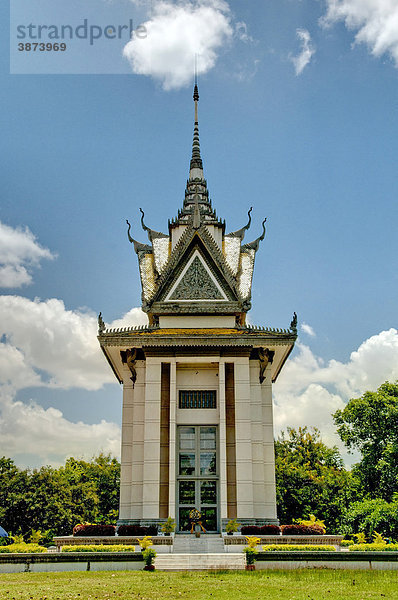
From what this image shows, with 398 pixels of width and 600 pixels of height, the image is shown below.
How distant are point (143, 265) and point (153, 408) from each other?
8.85 meters

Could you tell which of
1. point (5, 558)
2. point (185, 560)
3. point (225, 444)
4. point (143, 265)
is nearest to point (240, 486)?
point (225, 444)

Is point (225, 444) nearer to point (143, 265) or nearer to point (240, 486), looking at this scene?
point (240, 486)

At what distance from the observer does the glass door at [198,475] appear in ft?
82.6

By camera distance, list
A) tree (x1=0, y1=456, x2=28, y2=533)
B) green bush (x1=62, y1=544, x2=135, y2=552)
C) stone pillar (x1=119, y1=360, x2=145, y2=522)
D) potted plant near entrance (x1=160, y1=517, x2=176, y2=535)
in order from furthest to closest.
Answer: tree (x1=0, y1=456, x2=28, y2=533) → stone pillar (x1=119, y1=360, x2=145, y2=522) → potted plant near entrance (x1=160, y1=517, x2=176, y2=535) → green bush (x1=62, y1=544, x2=135, y2=552)

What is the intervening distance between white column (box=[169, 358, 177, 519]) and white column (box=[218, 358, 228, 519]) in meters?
1.88

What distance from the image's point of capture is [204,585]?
14531 mm

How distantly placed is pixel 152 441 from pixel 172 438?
2.77 ft

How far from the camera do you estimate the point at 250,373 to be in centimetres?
2723

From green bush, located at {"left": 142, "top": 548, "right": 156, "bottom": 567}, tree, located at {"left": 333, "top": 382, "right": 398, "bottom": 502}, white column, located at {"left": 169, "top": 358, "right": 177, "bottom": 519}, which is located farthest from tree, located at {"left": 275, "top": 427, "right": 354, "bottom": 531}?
green bush, located at {"left": 142, "top": 548, "right": 156, "bottom": 567}

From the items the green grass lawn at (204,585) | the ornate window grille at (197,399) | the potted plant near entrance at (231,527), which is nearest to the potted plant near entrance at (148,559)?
the green grass lawn at (204,585)

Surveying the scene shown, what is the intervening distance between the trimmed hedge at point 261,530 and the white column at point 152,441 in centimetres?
369

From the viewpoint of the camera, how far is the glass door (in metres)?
25.2

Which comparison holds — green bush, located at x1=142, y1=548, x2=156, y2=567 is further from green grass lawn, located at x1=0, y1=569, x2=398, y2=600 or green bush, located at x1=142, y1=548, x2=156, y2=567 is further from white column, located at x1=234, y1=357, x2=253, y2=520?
white column, located at x1=234, y1=357, x2=253, y2=520

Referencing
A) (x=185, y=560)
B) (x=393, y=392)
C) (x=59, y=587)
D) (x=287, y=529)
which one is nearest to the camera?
(x=59, y=587)
